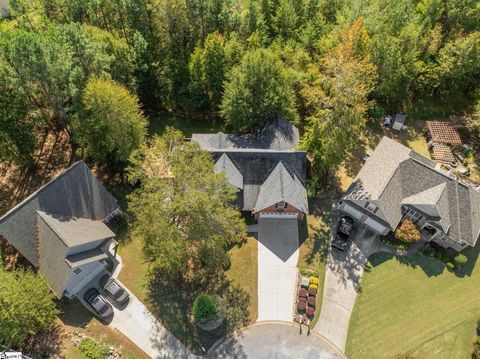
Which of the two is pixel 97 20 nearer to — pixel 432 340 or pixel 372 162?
pixel 372 162

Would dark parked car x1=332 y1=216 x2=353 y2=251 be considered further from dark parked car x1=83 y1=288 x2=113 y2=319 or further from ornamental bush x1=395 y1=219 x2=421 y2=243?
dark parked car x1=83 y1=288 x2=113 y2=319

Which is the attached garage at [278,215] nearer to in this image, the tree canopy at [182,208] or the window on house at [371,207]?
the tree canopy at [182,208]

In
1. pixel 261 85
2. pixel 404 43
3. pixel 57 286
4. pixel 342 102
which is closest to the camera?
pixel 57 286

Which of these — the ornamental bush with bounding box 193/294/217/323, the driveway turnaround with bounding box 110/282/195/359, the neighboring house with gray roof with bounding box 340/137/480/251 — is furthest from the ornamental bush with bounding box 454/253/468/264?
the driveway turnaround with bounding box 110/282/195/359

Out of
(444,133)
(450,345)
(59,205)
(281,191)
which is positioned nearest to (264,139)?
(281,191)

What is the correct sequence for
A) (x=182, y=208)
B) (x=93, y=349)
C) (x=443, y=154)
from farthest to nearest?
1. (x=443, y=154)
2. (x=93, y=349)
3. (x=182, y=208)

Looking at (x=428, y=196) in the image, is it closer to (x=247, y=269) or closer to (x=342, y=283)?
(x=342, y=283)

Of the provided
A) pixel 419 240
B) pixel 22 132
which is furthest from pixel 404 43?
pixel 22 132

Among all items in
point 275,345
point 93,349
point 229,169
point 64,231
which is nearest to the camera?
point 93,349
